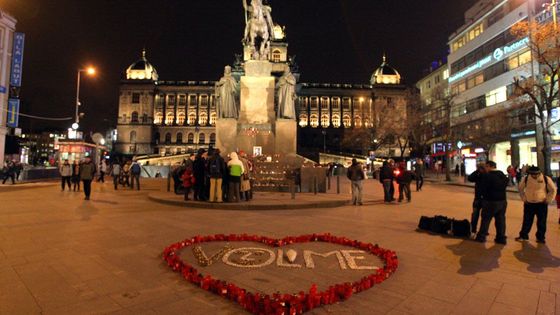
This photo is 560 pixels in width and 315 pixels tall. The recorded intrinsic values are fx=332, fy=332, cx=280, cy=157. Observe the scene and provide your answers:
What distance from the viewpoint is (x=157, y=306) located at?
11.8ft

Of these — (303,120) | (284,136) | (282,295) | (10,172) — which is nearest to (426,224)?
(282,295)

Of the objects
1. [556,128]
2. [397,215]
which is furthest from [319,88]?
[397,215]

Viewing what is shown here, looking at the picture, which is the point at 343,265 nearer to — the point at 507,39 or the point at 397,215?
the point at 397,215

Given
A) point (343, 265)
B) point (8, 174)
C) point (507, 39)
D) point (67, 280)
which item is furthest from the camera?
point (507, 39)

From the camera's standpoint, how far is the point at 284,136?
20078 millimetres

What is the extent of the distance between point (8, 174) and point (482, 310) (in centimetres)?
3095

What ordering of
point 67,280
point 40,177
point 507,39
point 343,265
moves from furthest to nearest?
1. point 507,39
2. point 40,177
3. point 343,265
4. point 67,280

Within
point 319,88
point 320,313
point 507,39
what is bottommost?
point 320,313

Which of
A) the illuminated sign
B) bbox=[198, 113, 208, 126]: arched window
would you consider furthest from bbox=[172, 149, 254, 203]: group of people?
bbox=[198, 113, 208, 126]: arched window

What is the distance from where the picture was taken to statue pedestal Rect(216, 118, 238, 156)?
20.0 meters

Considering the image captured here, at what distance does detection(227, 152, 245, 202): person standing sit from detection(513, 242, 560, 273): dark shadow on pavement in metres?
7.88

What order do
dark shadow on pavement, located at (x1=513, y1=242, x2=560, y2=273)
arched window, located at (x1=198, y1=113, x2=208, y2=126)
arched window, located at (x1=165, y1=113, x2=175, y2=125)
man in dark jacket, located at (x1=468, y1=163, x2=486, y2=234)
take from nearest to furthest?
dark shadow on pavement, located at (x1=513, y1=242, x2=560, y2=273) → man in dark jacket, located at (x1=468, y1=163, x2=486, y2=234) → arched window, located at (x1=165, y1=113, x2=175, y2=125) → arched window, located at (x1=198, y1=113, x2=208, y2=126)

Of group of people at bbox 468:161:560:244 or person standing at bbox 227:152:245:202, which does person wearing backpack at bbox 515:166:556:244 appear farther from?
person standing at bbox 227:152:245:202

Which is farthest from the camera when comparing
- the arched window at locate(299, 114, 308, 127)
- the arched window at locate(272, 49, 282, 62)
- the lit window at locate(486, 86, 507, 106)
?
the arched window at locate(299, 114, 308, 127)
